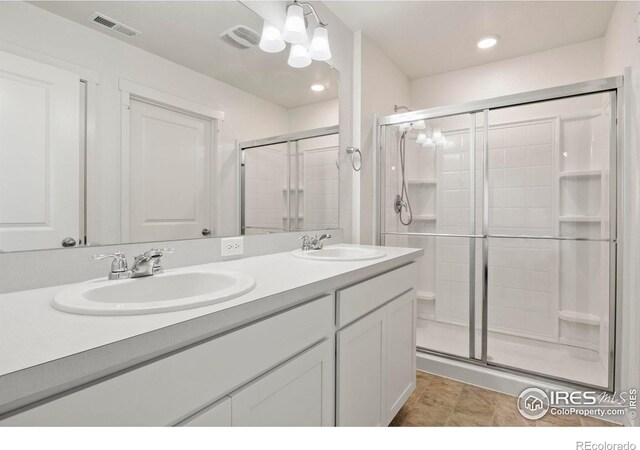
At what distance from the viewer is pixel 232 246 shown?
1.49m

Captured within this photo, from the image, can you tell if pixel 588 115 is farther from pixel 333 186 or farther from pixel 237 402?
pixel 237 402


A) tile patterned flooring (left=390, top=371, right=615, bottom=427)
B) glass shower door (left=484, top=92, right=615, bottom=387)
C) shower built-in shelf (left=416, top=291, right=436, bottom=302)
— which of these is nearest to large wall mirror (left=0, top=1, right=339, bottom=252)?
tile patterned flooring (left=390, top=371, right=615, bottom=427)

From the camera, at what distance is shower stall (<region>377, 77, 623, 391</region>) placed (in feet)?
6.42

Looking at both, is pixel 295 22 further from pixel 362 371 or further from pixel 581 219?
pixel 581 219

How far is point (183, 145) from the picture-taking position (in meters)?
1.32

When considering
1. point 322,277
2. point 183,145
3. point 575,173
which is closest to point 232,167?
point 183,145

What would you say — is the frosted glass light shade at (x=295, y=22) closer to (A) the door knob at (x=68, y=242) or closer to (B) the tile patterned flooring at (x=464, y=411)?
(A) the door knob at (x=68, y=242)

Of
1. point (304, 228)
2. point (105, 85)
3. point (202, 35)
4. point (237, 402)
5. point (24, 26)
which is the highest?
point (202, 35)

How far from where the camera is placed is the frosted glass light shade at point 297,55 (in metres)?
1.86

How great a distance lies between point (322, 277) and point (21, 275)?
845mm

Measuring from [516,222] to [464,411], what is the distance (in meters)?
1.28

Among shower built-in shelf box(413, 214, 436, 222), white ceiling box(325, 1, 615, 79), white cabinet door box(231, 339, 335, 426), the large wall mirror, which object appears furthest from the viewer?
shower built-in shelf box(413, 214, 436, 222)

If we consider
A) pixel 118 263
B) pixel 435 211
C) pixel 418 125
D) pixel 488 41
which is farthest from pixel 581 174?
pixel 118 263

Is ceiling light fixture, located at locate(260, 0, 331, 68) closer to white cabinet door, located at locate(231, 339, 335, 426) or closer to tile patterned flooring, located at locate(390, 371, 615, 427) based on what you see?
white cabinet door, located at locate(231, 339, 335, 426)
